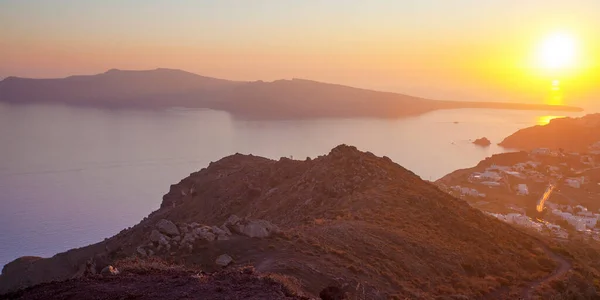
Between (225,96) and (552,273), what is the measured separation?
12546 centimetres

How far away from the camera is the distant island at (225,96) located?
124 m

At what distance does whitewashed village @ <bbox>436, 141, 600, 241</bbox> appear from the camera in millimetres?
30922

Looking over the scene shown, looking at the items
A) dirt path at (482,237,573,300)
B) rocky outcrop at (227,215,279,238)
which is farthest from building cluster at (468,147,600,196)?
rocky outcrop at (227,215,279,238)

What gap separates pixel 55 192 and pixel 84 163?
1225 centimetres

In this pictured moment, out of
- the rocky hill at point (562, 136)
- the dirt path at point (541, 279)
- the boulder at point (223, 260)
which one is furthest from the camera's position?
the rocky hill at point (562, 136)

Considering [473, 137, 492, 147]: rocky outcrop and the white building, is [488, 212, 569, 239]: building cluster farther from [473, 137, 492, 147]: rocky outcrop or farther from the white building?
[473, 137, 492, 147]: rocky outcrop

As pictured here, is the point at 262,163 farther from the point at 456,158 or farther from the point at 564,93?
the point at 564,93

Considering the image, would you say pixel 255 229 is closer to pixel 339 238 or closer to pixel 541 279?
pixel 339 238

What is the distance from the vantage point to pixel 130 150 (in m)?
64.1

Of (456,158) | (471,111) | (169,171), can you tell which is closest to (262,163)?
(169,171)

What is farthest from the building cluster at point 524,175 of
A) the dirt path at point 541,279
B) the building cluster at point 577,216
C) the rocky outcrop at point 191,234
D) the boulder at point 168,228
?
the boulder at point 168,228

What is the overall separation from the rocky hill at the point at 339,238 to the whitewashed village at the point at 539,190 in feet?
38.9

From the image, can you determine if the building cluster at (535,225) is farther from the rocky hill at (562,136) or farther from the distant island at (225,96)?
the distant island at (225,96)

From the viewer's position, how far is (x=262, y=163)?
26625 mm
